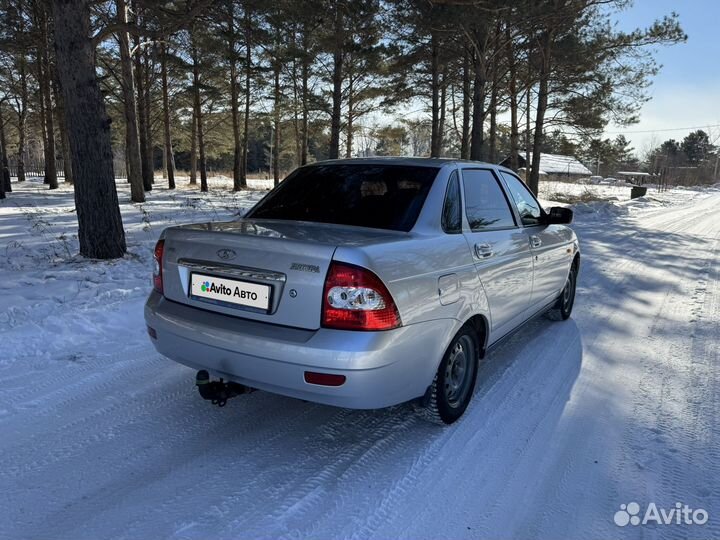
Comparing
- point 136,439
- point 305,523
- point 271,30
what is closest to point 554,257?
point 305,523

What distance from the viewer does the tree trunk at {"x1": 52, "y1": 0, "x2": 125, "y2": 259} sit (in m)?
6.43

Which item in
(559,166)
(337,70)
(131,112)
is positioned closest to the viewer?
(131,112)

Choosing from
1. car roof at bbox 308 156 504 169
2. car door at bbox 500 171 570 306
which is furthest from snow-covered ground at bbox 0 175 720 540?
car roof at bbox 308 156 504 169

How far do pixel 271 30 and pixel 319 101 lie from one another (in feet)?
21.1

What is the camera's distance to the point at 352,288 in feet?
7.84

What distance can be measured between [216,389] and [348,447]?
85 centimetres

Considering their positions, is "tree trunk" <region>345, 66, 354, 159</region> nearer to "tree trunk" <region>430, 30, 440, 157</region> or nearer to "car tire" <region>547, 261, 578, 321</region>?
"tree trunk" <region>430, 30, 440, 157</region>

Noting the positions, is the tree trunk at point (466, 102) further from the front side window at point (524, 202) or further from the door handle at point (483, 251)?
the door handle at point (483, 251)

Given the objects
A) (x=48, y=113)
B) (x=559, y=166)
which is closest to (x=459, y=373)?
(x=48, y=113)

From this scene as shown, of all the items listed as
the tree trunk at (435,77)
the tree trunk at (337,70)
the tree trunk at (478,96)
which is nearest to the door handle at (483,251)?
the tree trunk at (435,77)

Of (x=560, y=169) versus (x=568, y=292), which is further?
(x=560, y=169)

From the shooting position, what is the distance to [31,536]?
2.09 meters

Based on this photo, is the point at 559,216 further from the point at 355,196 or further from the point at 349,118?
the point at 349,118

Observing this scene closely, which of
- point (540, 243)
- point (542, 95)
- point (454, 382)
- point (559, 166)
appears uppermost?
point (559, 166)
